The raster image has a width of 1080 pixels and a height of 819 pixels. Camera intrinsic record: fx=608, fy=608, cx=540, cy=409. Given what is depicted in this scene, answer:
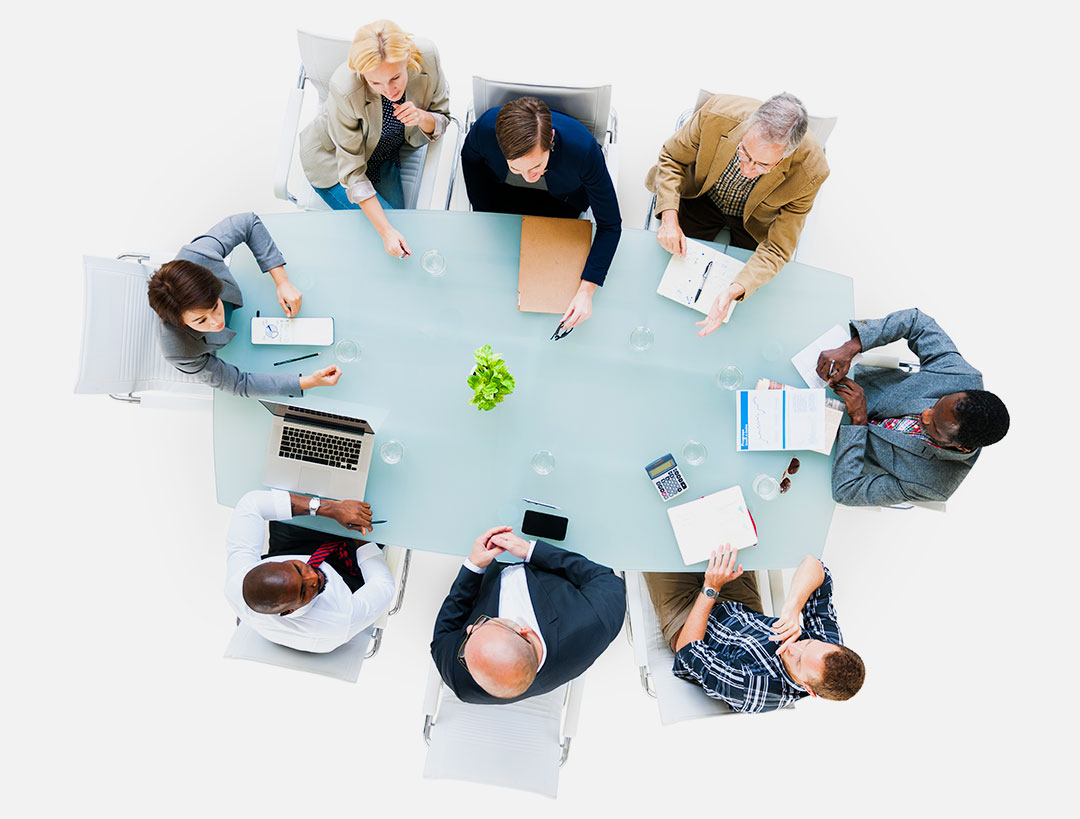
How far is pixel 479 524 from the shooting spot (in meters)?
2.03

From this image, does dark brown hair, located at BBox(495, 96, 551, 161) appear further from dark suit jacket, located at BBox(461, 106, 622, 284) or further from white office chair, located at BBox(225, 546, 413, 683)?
white office chair, located at BBox(225, 546, 413, 683)

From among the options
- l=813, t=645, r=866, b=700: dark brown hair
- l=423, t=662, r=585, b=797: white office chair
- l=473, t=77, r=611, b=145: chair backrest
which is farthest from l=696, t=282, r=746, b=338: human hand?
l=423, t=662, r=585, b=797: white office chair

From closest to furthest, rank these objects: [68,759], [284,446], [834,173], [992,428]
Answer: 1. [992,428]
2. [284,446]
3. [68,759]
4. [834,173]

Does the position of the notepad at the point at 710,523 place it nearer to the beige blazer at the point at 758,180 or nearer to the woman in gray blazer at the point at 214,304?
the beige blazer at the point at 758,180

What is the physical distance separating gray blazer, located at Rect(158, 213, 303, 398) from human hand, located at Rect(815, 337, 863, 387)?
5.85ft

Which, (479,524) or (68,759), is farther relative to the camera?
(68,759)

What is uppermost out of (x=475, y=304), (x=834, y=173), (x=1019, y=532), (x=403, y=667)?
(x=834, y=173)

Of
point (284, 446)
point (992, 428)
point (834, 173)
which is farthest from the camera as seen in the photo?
point (834, 173)

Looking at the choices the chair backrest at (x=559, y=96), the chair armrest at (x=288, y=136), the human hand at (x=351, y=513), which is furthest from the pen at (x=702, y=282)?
the chair armrest at (x=288, y=136)

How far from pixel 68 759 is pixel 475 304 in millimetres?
3006

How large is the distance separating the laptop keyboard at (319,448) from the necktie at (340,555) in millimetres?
346

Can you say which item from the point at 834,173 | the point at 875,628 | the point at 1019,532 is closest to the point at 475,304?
the point at 834,173

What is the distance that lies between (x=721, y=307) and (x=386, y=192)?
1.44 metres

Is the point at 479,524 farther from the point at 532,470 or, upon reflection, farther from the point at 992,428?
the point at 992,428
